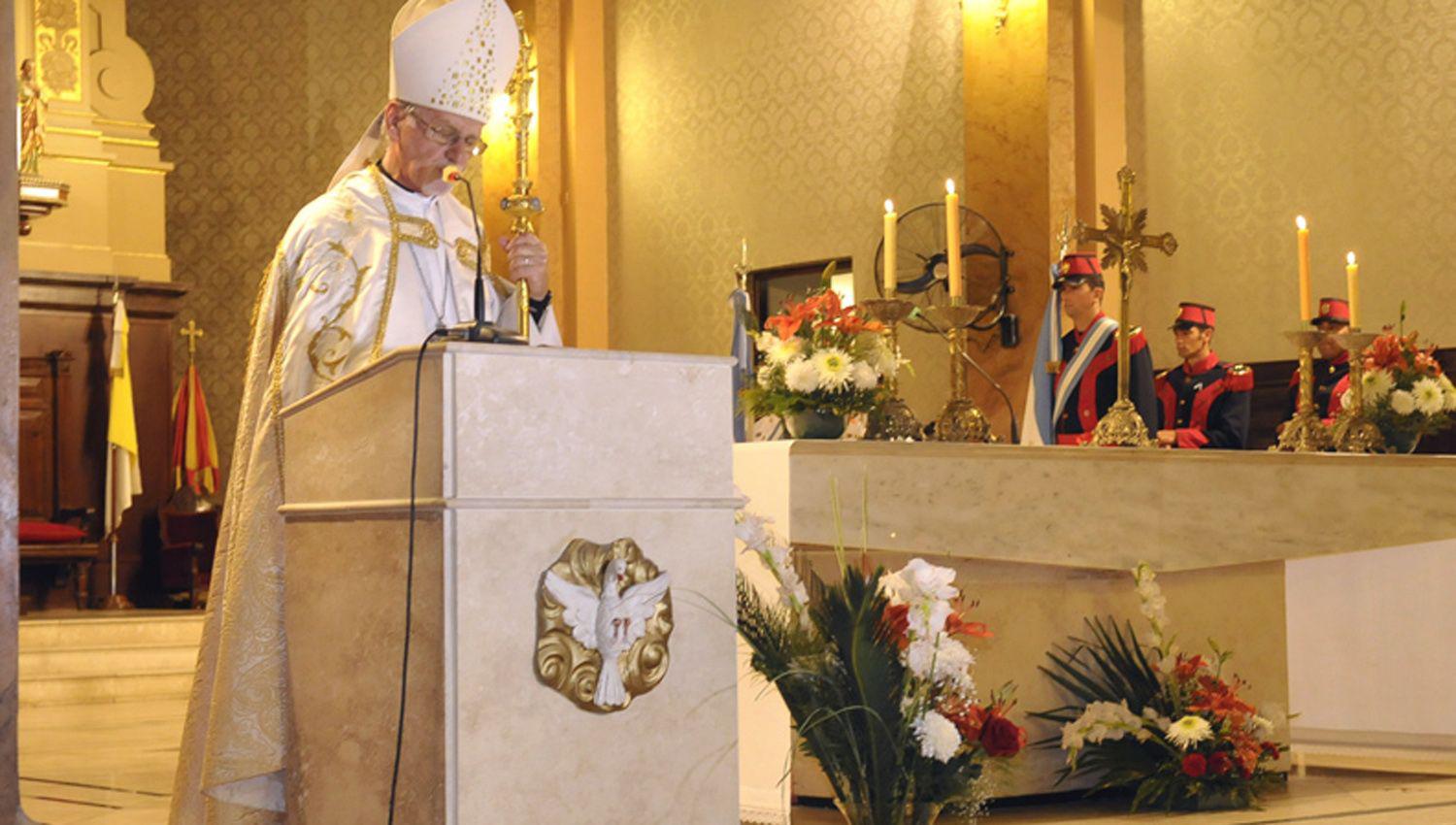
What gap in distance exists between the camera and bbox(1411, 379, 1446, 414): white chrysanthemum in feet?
19.7

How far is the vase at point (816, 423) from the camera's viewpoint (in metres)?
4.92

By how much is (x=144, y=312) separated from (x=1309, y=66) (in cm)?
749

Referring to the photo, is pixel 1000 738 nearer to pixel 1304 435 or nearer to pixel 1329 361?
pixel 1304 435

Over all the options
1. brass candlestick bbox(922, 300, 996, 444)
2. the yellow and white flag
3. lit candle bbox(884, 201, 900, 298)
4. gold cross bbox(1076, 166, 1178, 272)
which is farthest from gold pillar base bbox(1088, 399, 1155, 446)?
the yellow and white flag

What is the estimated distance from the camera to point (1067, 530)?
16.1ft

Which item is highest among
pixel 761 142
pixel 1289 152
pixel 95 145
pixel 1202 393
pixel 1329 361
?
pixel 95 145

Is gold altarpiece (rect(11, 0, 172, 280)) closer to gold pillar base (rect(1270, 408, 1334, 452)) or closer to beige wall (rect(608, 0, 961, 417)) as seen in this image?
beige wall (rect(608, 0, 961, 417))

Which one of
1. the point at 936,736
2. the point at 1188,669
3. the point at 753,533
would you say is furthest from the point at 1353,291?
the point at 753,533

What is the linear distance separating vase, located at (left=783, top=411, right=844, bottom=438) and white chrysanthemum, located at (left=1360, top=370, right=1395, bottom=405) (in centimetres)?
216

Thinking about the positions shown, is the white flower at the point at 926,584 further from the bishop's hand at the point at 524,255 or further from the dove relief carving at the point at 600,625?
the dove relief carving at the point at 600,625

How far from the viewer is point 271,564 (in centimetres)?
328

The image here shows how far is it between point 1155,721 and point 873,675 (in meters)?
1.44

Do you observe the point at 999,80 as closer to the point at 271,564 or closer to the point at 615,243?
the point at 615,243

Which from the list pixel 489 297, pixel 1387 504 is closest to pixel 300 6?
pixel 1387 504
